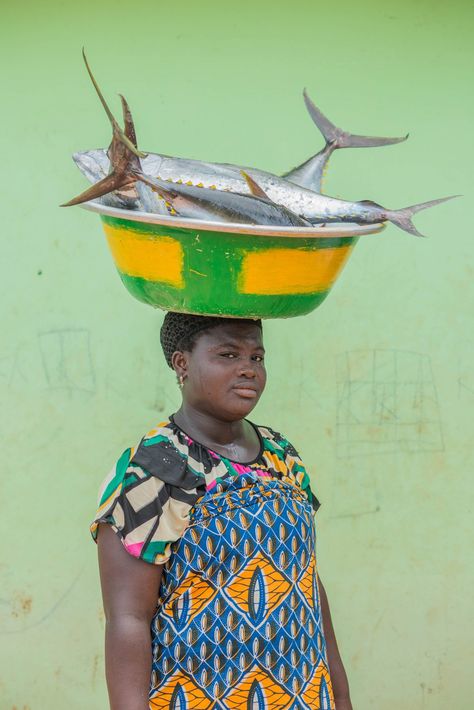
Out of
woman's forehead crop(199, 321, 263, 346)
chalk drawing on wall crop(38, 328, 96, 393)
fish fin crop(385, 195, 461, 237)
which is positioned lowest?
woman's forehead crop(199, 321, 263, 346)

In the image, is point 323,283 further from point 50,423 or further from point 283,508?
point 50,423

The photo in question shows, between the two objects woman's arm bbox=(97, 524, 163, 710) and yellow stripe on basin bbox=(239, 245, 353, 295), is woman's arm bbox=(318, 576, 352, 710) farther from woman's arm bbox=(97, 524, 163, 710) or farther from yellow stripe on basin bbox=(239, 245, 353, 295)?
yellow stripe on basin bbox=(239, 245, 353, 295)

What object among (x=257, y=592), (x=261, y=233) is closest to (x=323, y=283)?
(x=261, y=233)

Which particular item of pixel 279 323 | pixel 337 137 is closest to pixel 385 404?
pixel 279 323

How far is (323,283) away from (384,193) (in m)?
1.49

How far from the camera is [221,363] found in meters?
2.52

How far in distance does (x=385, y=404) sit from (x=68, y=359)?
125 cm

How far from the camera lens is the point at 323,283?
245 cm

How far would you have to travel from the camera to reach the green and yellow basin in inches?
88.1

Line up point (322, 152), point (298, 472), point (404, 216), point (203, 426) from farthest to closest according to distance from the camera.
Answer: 1. point (322, 152)
2. point (298, 472)
3. point (203, 426)
4. point (404, 216)

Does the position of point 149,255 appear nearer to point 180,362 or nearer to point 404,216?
point 180,362

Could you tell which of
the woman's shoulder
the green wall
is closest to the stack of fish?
the woman's shoulder

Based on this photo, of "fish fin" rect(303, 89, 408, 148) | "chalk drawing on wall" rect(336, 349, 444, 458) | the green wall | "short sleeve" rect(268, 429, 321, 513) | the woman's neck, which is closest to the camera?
the woman's neck

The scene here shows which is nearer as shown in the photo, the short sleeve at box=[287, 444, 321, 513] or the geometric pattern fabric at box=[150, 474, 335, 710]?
the geometric pattern fabric at box=[150, 474, 335, 710]
